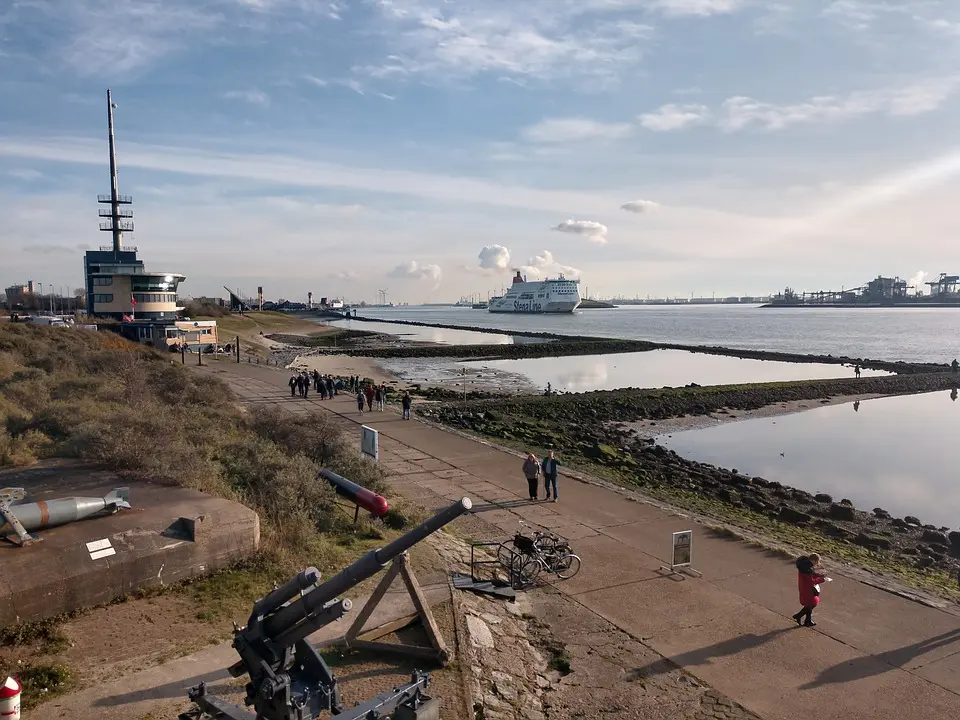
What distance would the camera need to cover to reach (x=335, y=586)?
473 cm

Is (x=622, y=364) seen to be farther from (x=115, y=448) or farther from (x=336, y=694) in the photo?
(x=336, y=694)

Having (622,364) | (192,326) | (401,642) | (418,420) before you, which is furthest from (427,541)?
(622,364)

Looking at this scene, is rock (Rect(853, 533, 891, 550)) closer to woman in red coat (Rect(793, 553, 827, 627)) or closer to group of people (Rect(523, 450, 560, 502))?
group of people (Rect(523, 450, 560, 502))

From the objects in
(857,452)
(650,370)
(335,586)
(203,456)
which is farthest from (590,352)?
(335,586)

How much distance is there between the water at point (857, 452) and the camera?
1977 centimetres

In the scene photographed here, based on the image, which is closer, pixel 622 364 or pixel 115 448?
pixel 115 448

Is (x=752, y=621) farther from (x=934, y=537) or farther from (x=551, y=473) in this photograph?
(x=934, y=537)

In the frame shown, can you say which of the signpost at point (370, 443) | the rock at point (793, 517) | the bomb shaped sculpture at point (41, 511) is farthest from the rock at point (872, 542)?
the bomb shaped sculpture at point (41, 511)

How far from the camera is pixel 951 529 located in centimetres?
1662

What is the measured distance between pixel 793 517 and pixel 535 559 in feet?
31.8

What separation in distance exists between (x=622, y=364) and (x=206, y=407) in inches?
1846

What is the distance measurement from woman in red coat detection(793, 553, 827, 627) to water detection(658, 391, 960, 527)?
38.0ft

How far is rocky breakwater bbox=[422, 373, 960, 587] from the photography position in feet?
47.5

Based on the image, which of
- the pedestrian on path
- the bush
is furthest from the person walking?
the bush
